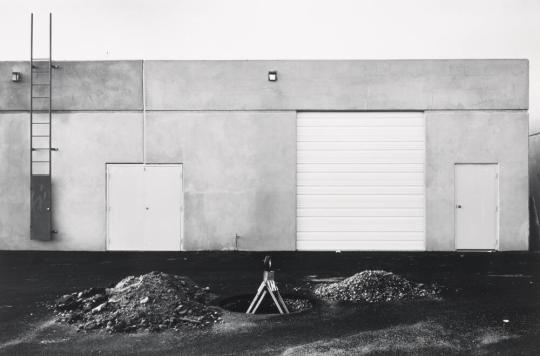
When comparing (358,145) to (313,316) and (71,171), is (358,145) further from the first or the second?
(71,171)

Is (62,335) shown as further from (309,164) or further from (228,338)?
(309,164)

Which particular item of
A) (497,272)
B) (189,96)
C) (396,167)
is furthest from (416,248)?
(189,96)

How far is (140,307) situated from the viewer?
694cm

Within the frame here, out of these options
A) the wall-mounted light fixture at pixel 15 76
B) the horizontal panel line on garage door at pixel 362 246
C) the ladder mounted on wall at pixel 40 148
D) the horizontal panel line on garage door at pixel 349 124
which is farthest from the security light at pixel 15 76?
the horizontal panel line on garage door at pixel 362 246

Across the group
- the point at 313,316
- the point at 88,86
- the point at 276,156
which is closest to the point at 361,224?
the point at 276,156

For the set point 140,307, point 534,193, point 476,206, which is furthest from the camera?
point 534,193

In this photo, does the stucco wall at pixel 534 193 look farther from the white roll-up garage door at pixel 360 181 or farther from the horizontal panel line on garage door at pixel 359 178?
the horizontal panel line on garage door at pixel 359 178

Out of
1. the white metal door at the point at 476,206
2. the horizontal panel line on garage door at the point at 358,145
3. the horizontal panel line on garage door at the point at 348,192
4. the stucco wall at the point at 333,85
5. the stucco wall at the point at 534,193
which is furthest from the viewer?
the stucco wall at the point at 534,193

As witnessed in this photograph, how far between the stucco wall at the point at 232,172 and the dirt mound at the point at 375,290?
15.6 ft

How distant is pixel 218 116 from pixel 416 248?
20.8 ft

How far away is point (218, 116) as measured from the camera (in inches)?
526

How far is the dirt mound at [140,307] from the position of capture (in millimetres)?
6555

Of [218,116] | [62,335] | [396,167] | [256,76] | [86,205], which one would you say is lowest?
[62,335]

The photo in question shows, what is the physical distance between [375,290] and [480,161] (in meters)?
6.71
